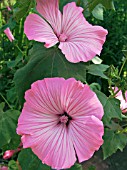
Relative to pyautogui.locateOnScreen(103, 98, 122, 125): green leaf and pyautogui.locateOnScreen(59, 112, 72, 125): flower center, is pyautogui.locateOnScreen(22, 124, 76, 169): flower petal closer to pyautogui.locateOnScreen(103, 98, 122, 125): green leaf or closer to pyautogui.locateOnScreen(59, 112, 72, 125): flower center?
pyautogui.locateOnScreen(59, 112, 72, 125): flower center

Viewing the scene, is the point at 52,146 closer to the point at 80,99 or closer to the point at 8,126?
the point at 80,99

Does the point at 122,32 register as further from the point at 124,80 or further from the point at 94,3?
the point at 94,3

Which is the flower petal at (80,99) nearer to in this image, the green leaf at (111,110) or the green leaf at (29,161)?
the green leaf at (111,110)

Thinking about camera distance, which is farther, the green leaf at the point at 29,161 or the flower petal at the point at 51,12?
the green leaf at the point at 29,161

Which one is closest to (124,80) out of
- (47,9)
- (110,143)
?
(110,143)

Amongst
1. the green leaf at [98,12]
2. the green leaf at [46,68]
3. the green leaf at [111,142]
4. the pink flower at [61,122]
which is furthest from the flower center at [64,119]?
the green leaf at [111,142]

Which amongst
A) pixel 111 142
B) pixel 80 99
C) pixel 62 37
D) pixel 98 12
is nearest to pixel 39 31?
pixel 62 37

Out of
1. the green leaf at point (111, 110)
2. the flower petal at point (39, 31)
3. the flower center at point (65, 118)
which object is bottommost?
the green leaf at point (111, 110)
